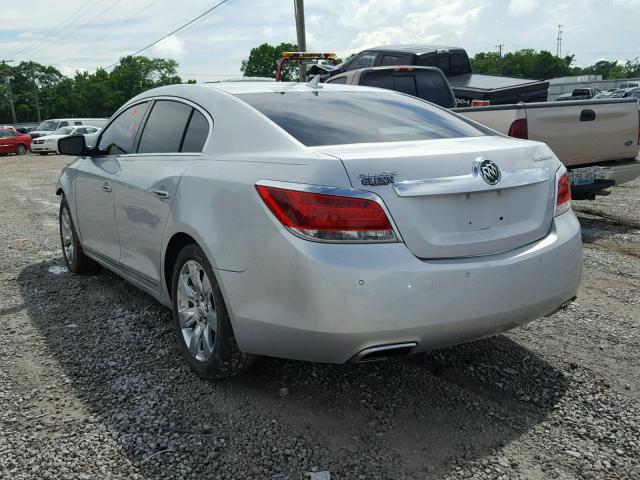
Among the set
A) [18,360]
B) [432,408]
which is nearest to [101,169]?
[18,360]

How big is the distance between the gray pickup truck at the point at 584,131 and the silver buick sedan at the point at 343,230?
3143 mm

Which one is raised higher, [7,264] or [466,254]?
[466,254]

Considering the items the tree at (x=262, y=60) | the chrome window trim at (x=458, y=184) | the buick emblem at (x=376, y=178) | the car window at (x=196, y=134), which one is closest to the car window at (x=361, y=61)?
the car window at (x=196, y=134)

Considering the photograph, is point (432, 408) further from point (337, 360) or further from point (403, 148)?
point (403, 148)

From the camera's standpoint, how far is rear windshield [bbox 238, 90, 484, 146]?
10.9ft

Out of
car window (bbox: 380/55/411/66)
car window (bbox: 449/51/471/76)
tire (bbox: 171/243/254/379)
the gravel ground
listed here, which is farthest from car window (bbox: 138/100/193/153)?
car window (bbox: 449/51/471/76)

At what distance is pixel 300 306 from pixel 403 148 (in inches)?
35.4

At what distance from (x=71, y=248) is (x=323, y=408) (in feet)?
11.6

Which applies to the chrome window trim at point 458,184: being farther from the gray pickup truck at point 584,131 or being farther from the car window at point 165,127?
the gray pickup truck at point 584,131

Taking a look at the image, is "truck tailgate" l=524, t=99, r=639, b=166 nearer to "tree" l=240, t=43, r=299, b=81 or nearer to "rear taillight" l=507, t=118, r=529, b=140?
"rear taillight" l=507, t=118, r=529, b=140

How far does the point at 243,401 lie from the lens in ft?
10.9

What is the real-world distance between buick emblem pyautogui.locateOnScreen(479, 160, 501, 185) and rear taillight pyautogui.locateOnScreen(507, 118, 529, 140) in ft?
12.8

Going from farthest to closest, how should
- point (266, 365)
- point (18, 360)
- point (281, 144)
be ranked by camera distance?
point (18, 360), point (266, 365), point (281, 144)

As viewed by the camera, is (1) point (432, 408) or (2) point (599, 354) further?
(2) point (599, 354)
